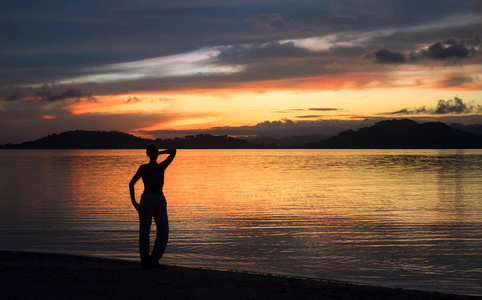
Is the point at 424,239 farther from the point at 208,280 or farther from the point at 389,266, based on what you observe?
the point at 208,280

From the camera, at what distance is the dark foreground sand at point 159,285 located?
8125mm

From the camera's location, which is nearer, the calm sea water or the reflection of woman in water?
the reflection of woman in water

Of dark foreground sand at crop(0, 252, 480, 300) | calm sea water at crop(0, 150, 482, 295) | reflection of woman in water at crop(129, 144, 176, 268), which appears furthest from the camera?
calm sea water at crop(0, 150, 482, 295)

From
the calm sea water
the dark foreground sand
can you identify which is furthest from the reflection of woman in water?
the calm sea water

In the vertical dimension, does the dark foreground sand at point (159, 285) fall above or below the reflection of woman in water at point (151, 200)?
below

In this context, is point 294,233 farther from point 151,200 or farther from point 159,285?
point 159,285

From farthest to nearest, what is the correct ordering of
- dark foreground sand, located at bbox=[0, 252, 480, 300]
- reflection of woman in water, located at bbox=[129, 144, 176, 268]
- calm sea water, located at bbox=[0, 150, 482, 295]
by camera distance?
calm sea water, located at bbox=[0, 150, 482, 295], reflection of woman in water, located at bbox=[129, 144, 176, 268], dark foreground sand, located at bbox=[0, 252, 480, 300]

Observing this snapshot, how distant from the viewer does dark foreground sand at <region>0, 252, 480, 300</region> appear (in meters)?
8.12

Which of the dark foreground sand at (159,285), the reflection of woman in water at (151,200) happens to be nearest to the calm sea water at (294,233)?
the dark foreground sand at (159,285)

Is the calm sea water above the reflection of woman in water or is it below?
below

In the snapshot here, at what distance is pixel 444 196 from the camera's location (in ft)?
107

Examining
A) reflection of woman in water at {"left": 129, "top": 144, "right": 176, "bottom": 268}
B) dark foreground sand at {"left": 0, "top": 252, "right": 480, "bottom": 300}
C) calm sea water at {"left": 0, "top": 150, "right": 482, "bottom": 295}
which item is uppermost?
reflection of woman in water at {"left": 129, "top": 144, "right": 176, "bottom": 268}

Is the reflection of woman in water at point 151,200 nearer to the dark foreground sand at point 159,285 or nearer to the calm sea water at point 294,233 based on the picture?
the dark foreground sand at point 159,285

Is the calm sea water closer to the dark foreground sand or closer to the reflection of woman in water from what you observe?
the dark foreground sand
